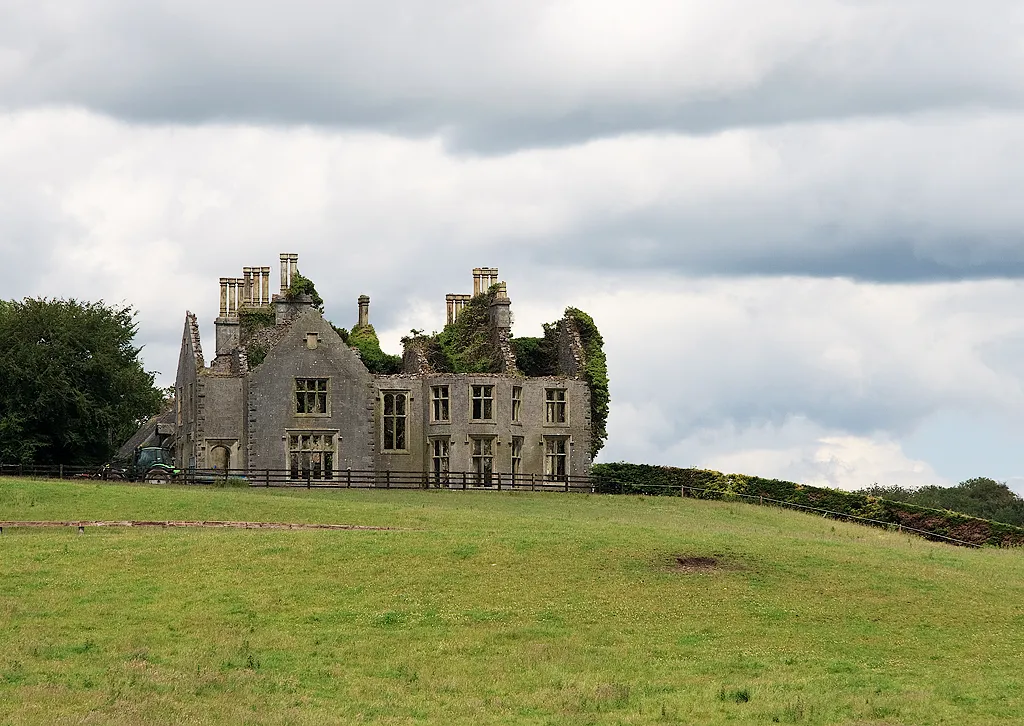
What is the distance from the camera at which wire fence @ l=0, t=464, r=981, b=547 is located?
253 ft

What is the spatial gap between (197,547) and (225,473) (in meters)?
30.1

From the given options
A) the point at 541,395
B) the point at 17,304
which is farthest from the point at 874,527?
the point at 17,304

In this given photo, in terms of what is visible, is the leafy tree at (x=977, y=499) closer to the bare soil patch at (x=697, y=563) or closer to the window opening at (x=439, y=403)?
the window opening at (x=439, y=403)

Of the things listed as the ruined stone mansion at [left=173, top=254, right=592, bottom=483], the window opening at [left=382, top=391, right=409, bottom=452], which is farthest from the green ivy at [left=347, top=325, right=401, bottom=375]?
the window opening at [left=382, top=391, right=409, bottom=452]

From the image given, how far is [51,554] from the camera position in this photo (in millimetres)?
46438

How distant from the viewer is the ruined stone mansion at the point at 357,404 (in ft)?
278

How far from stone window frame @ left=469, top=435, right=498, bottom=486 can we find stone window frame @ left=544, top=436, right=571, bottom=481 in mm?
3297

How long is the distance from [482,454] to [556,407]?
5.29m

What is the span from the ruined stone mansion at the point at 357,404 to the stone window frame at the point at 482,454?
0.06 m

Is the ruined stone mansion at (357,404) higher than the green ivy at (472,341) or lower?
lower

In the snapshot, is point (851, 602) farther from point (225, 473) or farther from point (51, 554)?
point (225, 473)

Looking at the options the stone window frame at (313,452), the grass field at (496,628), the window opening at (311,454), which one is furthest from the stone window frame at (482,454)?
the grass field at (496,628)

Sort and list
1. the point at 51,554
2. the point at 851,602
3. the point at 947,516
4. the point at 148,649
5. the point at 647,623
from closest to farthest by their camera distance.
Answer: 1. the point at 148,649
2. the point at 647,623
3. the point at 851,602
4. the point at 51,554
5. the point at 947,516

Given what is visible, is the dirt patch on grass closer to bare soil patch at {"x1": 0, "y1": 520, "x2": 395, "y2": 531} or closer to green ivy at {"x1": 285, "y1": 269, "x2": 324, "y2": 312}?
bare soil patch at {"x1": 0, "y1": 520, "x2": 395, "y2": 531}
